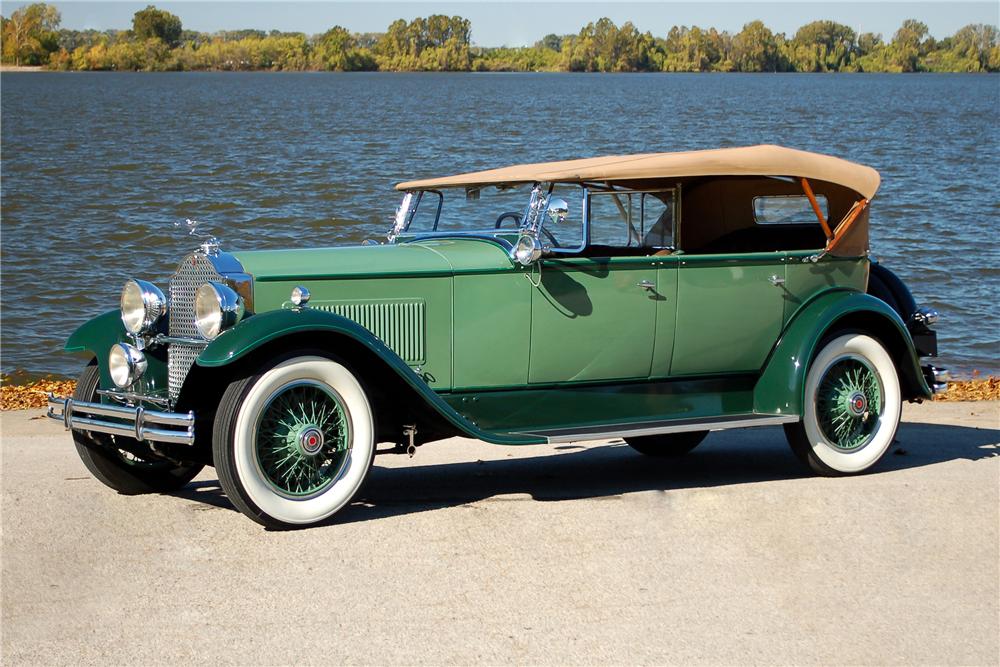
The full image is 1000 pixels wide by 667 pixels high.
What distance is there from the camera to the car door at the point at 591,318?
255 inches

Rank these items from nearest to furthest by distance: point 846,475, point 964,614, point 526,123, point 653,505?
point 964,614 → point 653,505 → point 846,475 → point 526,123

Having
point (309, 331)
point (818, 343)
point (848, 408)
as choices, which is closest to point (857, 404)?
point (848, 408)

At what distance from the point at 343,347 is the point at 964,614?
116 inches

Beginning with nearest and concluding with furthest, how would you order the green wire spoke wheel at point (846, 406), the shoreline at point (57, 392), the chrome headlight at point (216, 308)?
the chrome headlight at point (216, 308)
the green wire spoke wheel at point (846, 406)
the shoreline at point (57, 392)

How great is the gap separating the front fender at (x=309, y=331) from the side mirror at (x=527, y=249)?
85 centimetres

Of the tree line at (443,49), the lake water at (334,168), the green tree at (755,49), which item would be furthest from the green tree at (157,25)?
the lake water at (334,168)

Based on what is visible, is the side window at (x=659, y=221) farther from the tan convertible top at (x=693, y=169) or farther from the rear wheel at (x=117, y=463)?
the rear wheel at (x=117, y=463)

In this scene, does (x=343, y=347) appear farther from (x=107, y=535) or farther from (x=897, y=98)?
(x=897, y=98)

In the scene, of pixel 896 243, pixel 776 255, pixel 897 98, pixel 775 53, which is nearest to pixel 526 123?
pixel 896 243

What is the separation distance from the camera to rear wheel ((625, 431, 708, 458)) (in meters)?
7.92

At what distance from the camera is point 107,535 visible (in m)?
5.64

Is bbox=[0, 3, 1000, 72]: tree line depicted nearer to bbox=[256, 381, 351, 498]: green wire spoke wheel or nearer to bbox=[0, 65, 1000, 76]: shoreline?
bbox=[0, 65, 1000, 76]: shoreline

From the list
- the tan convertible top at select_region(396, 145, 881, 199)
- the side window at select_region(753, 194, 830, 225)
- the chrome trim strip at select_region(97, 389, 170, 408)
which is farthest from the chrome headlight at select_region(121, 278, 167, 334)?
the side window at select_region(753, 194, 830, 225)

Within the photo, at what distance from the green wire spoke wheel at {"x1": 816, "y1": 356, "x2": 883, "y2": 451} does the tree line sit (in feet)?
451
